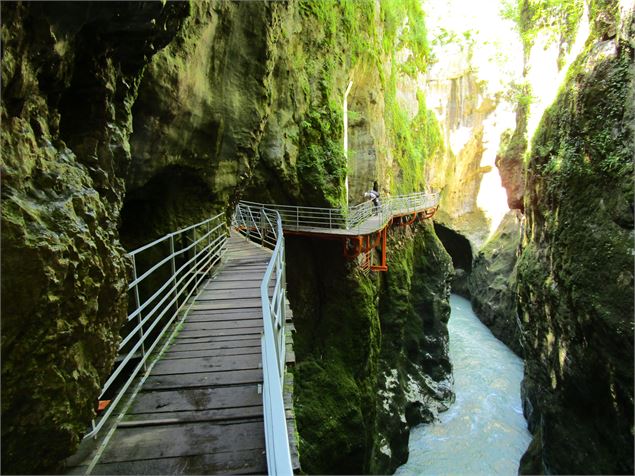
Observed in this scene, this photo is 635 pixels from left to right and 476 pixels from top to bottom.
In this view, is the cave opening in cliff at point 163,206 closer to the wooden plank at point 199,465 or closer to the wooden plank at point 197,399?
the wooden plank at point 197,399

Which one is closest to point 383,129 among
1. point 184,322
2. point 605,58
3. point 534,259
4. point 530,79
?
point 530,79

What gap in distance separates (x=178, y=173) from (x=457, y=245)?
123 ft

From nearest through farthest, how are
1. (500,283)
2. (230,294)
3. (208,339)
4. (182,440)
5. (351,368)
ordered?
(182,440) → (208,339) → (230,294) → (351,368) → (500,283)

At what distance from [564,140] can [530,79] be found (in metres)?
7.26

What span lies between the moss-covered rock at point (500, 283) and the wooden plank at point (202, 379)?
77.0 feet

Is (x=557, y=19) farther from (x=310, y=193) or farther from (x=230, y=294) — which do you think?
(x=230, y=294)

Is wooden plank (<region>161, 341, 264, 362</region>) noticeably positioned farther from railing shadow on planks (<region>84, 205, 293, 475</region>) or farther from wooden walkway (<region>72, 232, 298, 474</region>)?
railing shadow on planks (<region>84, 205, 293, 475</region>)

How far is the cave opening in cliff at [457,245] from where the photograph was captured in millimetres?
39938

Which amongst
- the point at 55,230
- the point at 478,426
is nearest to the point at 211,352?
the point at 55,230

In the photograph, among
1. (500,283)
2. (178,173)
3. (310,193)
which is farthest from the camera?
(500,283)

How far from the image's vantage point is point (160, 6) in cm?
313

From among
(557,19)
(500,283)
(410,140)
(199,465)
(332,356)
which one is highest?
(557,19)

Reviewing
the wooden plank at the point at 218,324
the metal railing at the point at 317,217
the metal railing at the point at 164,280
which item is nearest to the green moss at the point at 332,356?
the metal railing at the point at 317,217

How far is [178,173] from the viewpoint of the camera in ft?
25.9
